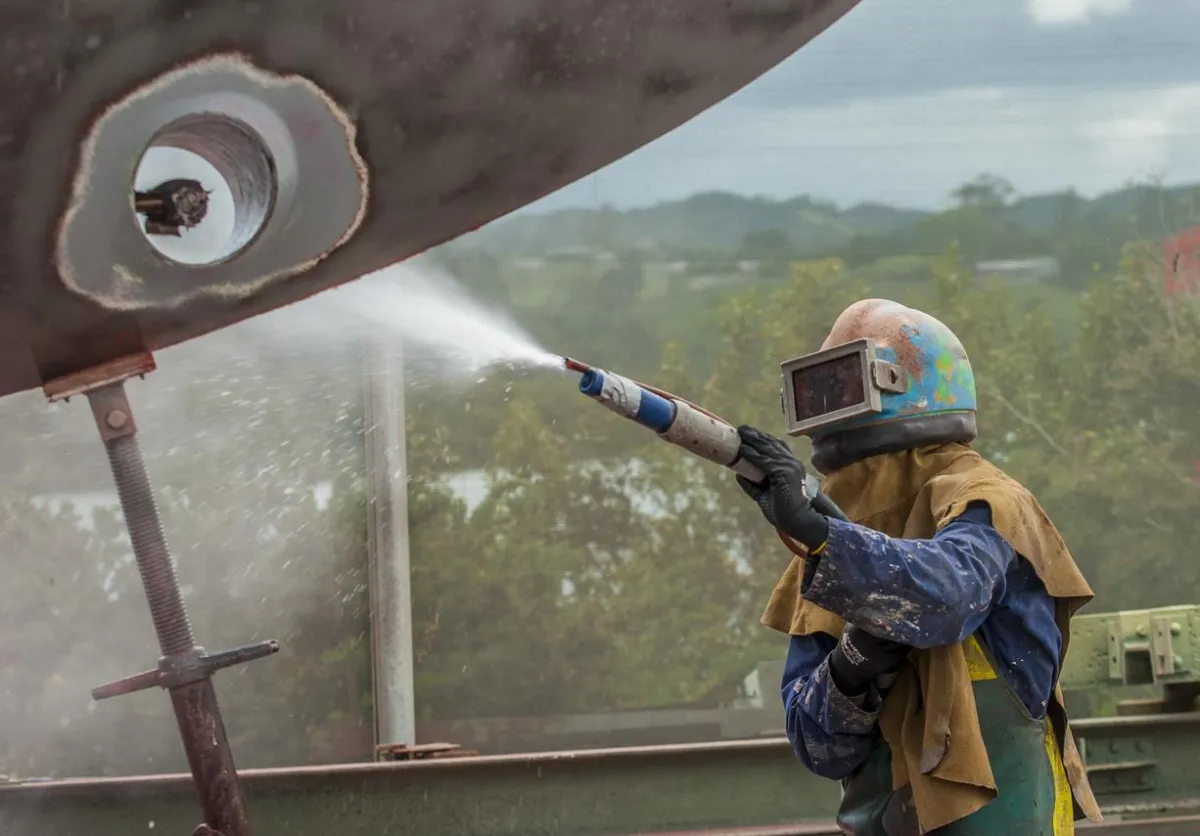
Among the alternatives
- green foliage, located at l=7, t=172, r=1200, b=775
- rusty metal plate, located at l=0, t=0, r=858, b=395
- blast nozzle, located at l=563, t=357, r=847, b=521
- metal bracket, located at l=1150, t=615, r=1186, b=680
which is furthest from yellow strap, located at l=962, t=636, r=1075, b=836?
green foliage, located at l=7, t=172, r=1200, b=775

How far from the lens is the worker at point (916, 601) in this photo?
1.71 m

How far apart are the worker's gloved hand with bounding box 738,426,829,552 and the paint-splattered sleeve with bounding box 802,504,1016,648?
3 cm

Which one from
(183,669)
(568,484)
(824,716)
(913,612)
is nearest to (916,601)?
(913,612)

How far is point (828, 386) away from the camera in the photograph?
1943 mm

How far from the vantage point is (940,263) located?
7.22 meters

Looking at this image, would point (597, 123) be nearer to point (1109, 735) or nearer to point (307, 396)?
point (1109, 735)

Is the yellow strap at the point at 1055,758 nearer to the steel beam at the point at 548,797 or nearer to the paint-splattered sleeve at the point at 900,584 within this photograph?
the paint-splattered sleeve at the point at 900,584

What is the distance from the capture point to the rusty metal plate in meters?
1.52

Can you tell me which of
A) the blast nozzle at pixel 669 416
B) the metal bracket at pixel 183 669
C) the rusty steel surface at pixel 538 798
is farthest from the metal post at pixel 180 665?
the rusty steel surface at pixel 538 798

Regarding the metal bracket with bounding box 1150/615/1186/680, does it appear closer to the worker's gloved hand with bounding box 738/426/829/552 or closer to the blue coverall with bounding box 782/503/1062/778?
the blue coverall with bounding box 782/503/1062/778

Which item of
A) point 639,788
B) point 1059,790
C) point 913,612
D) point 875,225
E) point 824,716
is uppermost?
point 875,225

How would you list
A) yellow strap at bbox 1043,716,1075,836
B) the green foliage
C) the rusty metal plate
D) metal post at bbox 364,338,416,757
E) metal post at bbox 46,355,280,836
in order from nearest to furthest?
the rusty metal plate < yellow strap at bbox 1043,716,1075,836 < metal post at bbox 46,355,280,836 < the green foliage < metal post at bbox 364,338,416,757

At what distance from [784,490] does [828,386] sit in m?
0.31

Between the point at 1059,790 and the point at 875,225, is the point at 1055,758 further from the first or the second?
the point at 875,225
